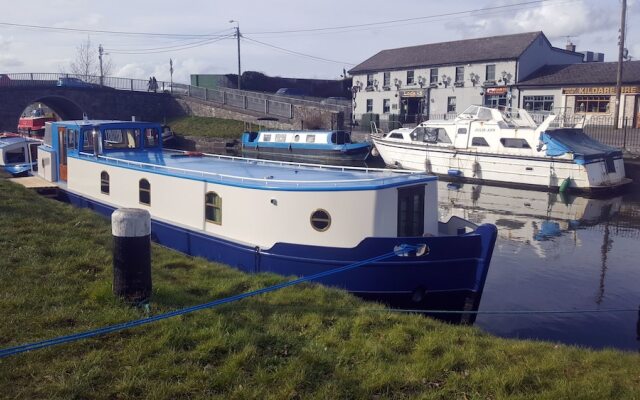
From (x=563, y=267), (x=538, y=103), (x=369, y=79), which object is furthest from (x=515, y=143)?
(x=369, y=79)

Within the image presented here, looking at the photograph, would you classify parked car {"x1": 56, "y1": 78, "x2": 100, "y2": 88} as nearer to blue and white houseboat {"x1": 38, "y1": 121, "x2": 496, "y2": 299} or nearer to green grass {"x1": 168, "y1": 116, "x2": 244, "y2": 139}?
green grass {"x1": 168, "y1": 116, "x2": 244, "y2": 139}

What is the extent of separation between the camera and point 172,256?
9.19 metres

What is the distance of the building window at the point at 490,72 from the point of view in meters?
47.1

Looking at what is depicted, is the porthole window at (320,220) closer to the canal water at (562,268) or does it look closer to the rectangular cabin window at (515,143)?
the canal water at (562,268)

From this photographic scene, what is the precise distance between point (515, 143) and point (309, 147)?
13208 millimetres

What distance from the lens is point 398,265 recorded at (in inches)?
384

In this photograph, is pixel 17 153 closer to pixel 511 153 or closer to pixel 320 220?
pixel 320 220

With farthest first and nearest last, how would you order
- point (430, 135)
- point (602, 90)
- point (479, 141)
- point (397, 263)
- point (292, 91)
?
point (292, 91) → point (602, 90) → point (430, 135) → point (479, 141) → point (397, 263)

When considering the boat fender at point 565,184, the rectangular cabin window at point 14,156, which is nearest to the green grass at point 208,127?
the rectangular cabin window at point 14,156

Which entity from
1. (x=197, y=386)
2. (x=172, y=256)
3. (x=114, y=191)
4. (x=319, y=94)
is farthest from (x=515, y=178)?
(x=319, y=94)

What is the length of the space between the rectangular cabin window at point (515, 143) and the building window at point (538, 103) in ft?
55.3

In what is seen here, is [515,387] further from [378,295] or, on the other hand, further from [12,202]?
[12,202]

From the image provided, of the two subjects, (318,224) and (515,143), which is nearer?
(318,224)

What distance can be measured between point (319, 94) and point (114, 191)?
6193 centimetres
